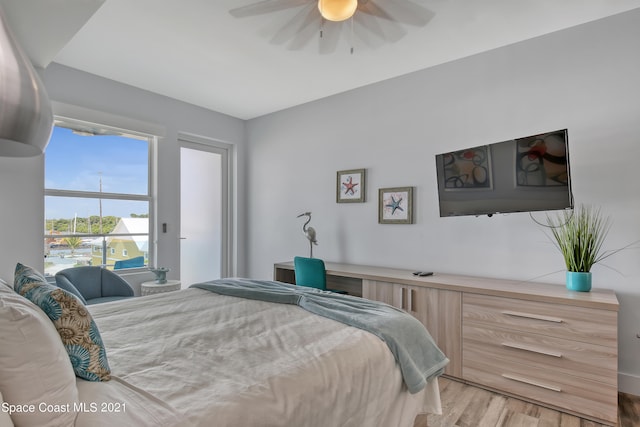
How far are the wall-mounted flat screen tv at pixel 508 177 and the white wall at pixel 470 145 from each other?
33cm

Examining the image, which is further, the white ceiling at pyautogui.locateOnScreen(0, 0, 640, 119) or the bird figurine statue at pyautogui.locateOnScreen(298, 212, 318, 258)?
the bird figurine statue at pyautogui.locateOnScreen(298, 212, 318, 258)

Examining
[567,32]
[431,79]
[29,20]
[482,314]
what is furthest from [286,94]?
[482,314]

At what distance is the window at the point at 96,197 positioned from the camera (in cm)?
325

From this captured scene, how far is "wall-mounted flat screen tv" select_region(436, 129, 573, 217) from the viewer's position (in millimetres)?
2248

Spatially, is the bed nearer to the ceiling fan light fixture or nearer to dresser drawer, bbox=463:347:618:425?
dresser drawer, bbox=463:347:618:425

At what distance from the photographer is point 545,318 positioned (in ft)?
7.10

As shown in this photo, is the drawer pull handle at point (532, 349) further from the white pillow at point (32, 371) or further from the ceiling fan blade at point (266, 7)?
the ceiling fan blade at point (266, 7)

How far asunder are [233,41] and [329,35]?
80 cm

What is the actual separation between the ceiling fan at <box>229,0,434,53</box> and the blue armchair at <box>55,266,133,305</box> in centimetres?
252

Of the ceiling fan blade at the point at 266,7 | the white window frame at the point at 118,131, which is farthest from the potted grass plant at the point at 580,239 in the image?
the white window frame at the point at 118,131

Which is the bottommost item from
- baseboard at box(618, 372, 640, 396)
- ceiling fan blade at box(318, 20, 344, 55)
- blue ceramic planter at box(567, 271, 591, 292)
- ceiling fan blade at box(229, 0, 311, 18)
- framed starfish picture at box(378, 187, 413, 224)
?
baseboard at box(618, 372, 640, 396)

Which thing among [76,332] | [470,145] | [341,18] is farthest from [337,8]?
[76,332]

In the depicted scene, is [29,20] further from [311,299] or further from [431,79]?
[431,79]

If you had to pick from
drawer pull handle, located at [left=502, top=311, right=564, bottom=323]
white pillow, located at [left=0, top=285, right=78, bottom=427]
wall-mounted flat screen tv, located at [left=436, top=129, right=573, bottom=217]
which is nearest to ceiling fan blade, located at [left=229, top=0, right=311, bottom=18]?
wall-mounted flat screen tv, located at [left=436, top=129, right=573, bottom=217]
